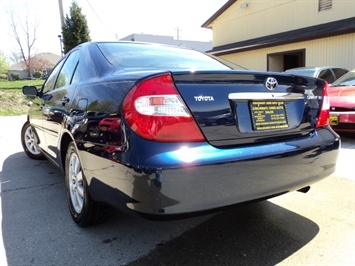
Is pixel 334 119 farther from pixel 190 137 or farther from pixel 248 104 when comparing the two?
pixel 190 137

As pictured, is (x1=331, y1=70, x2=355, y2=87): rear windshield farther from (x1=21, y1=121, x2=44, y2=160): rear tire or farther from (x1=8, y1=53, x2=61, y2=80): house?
(x1=8, y1=53, x2=61, y2=80): house

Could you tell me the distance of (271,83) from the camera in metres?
2.13

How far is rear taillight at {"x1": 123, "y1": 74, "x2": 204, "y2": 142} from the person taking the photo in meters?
1.76

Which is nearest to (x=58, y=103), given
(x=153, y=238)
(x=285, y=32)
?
(x=153, y=238)

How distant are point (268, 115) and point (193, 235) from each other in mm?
1108

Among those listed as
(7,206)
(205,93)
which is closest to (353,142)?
(205,93)

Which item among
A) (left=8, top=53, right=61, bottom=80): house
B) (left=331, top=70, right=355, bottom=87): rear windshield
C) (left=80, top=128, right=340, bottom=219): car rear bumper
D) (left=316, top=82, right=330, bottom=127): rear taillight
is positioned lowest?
(left=80, top=128, right=340, bottom=219): car rear bumper

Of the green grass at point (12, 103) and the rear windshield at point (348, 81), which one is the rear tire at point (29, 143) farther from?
the green grass at point (12, 103)

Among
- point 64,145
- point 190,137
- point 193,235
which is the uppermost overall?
point 190,137

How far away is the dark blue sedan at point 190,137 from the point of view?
1.72 metres

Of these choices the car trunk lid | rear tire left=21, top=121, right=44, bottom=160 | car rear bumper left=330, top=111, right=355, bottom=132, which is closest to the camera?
the car trunk lid

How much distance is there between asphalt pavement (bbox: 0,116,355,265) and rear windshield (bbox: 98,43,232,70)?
129cm

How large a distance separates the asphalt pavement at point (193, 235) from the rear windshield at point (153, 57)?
1.29 metres

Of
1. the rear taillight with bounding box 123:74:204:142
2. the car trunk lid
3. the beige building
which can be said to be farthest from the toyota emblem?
the beige building
